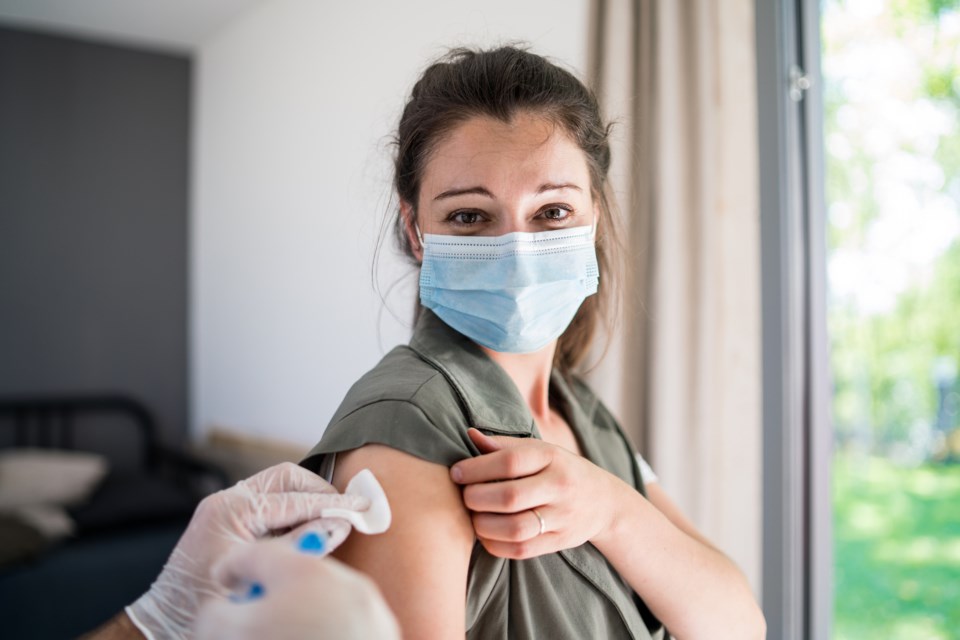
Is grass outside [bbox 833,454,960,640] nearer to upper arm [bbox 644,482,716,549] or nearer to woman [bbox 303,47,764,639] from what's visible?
upper arm [bbox 644,482,716,549]

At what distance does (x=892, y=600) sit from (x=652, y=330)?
1309 mm

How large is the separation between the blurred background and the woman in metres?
0.19

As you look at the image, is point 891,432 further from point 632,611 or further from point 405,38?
point 405,38

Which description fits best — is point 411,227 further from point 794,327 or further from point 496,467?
point 794,327

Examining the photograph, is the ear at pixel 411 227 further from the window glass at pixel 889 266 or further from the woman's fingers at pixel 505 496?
the window glass at pixel 889 266

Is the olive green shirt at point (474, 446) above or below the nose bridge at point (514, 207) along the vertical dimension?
A: below

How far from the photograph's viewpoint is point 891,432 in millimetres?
2082

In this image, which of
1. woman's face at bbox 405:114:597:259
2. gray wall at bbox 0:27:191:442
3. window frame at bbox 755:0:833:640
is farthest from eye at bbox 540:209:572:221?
gray wall at bbox 0:27:191:442

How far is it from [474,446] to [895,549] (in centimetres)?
212

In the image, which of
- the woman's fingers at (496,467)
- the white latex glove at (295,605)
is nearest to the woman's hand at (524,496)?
the woman's fingers at (496,467)

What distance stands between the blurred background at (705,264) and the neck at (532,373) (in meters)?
0.20

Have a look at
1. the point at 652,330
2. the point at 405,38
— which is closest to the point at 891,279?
the point at 652,330

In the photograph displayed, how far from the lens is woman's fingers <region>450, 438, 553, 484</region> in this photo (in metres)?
0.67

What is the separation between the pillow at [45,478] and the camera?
287 cm
